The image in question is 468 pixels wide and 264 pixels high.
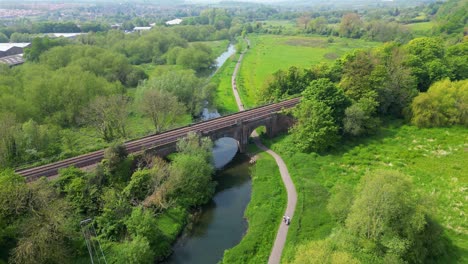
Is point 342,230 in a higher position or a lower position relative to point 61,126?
higher

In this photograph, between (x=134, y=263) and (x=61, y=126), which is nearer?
(x=134, y=263)

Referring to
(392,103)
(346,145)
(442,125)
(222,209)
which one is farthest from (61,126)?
(442,125)

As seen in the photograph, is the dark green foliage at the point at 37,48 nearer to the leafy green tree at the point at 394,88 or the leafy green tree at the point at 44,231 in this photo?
the leafy green tree at the point at 44,231

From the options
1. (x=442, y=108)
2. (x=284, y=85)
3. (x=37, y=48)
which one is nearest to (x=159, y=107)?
(x=284, y=85)

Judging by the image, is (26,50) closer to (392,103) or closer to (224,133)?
(224,133)

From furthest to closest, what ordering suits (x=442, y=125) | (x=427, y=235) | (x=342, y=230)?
(x=442, y=125) → (x=342, y=230) → (x=427, y=235)

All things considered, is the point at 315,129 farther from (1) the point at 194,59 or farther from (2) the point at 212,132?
(1) the point at 194,59

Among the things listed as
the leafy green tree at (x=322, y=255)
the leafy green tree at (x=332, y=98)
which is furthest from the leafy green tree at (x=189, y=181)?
the leafy green tree at (x=332, y=98)
